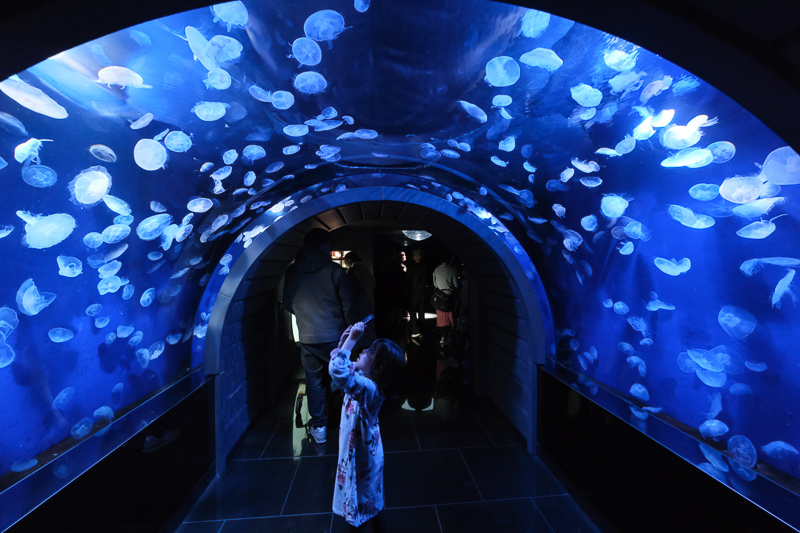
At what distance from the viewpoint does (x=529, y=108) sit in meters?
2.18

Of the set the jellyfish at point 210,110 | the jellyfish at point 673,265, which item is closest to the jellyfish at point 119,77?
the jellyfish at point 210,110

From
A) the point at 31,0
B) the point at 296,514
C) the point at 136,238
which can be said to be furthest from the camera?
the point at 296,514

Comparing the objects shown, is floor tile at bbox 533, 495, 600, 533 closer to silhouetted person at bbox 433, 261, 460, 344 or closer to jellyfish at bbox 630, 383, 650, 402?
jellyfish at bbox 630, 383, 650, 402

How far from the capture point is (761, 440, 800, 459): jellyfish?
1742 millimetres

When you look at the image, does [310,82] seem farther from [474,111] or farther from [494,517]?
[494,517]

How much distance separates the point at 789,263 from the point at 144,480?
362cm

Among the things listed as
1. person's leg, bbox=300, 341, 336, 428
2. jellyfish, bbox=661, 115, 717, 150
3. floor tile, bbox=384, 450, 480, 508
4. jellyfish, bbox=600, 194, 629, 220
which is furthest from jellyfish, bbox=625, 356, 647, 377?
person's leg, bbox=300, 341, 336, 428

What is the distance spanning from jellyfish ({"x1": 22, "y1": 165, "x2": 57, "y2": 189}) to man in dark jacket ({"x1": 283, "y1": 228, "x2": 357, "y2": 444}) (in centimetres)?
230

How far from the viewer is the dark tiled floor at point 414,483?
2744mm

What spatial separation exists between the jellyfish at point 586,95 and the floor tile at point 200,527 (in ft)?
12.1

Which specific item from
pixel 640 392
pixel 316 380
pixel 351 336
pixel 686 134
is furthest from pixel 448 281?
pixel 686 134

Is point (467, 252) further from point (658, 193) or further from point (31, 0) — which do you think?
point (31, 0)

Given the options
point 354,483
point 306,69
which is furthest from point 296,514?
point 306,69

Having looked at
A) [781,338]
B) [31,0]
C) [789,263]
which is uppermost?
[31,0]
